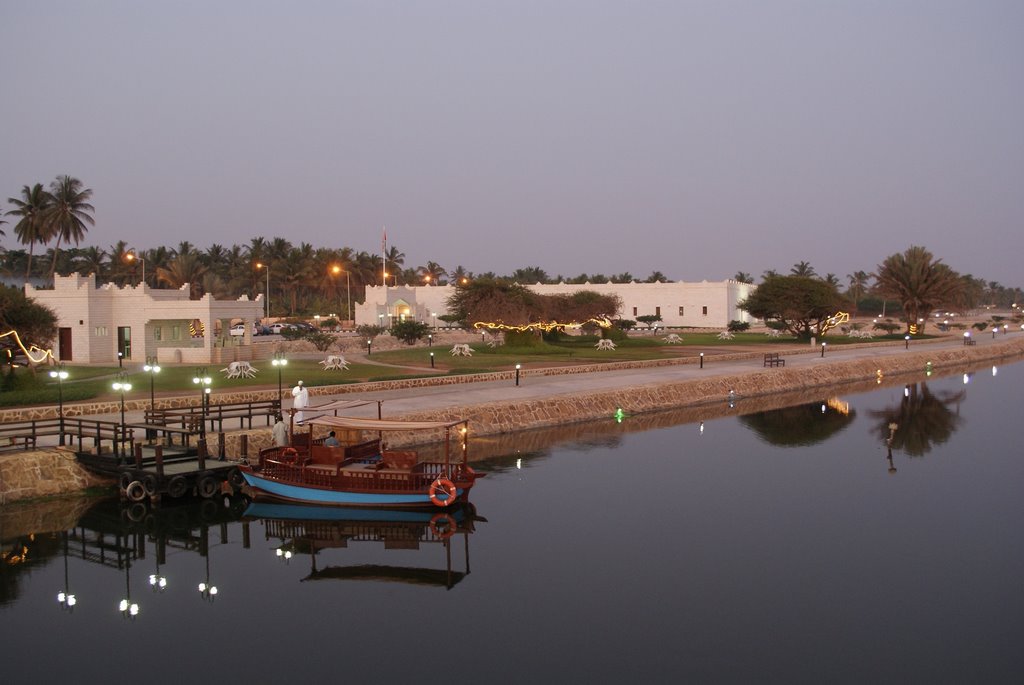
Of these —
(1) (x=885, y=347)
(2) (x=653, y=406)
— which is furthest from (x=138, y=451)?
(1) (x=885, y=347)

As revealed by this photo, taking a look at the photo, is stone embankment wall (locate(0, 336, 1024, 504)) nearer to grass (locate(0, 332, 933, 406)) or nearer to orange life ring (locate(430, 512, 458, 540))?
grass (locate(0, 332, 933, 406))

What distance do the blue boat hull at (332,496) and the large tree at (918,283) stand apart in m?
80.9

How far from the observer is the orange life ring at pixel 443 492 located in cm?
2416

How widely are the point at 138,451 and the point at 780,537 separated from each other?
659 inches

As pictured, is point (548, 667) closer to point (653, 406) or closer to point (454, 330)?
point (653, 406)

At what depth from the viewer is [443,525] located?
78.1ft

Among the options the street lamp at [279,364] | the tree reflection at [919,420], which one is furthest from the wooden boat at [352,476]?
the tree reflection at [919,420]

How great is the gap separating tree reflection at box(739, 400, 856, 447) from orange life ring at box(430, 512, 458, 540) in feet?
54.3

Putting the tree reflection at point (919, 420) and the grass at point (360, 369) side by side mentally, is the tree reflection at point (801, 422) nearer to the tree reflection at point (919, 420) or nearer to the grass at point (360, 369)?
the tree reflection at point (919, 420)

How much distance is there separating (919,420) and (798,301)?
32.9 metres

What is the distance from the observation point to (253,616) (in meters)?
17.6

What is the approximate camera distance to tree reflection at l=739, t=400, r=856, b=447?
→ 37375 millimetres

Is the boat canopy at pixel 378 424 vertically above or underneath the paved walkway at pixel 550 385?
above

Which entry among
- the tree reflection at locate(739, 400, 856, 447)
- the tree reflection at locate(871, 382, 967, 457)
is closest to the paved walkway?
the tree reflection at locate(739, 400, 856, 447)
